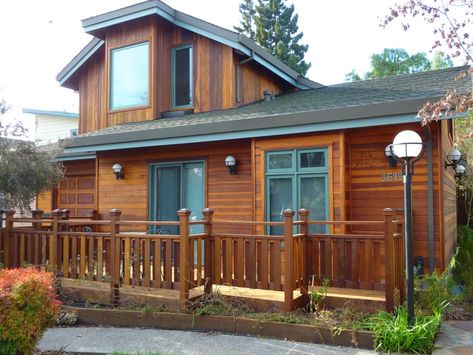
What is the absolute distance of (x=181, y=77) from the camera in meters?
10.6

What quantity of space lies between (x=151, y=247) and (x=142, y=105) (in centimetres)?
562

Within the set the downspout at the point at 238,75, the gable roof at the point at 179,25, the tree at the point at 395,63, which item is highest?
the tree at the point at 395,63

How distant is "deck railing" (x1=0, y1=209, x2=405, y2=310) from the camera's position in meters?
5.26

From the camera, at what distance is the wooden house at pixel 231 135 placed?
6942 millimetres

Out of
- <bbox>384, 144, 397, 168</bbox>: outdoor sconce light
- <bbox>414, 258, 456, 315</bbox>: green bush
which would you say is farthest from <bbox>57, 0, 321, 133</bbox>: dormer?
<bbox>414, 258, 456, 315</bbox>: green bush

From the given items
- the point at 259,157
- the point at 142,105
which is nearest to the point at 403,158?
the point at 259,157

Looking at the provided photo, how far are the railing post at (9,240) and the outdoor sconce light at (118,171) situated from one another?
313 cm

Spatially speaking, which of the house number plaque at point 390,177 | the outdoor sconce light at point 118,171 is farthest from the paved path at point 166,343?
the outdoor sconce light at point 118,171

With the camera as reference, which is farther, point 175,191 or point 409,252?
point 175,191

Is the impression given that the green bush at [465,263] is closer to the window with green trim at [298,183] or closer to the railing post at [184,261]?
the window with green trim at [298,183]

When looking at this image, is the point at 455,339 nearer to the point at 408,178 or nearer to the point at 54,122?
the point at 408,178

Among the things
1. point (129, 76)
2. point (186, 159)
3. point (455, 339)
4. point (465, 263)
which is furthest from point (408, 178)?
point (129, 76)

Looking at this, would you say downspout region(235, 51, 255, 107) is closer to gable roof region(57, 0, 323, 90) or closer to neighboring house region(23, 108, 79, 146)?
gable roof region(57, 0, 323, 90)

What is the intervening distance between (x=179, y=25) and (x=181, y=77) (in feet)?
3.96
